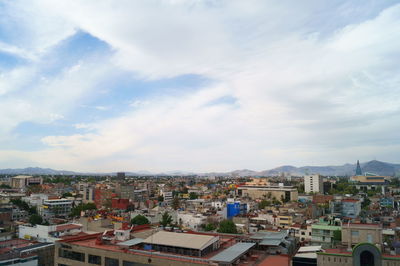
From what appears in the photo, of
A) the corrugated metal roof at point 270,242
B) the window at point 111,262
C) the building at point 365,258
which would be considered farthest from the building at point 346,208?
the window at point 111,262

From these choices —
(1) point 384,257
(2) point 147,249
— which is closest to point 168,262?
(2) point 147,249

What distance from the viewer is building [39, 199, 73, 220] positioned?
6812 cm

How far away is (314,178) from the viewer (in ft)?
413

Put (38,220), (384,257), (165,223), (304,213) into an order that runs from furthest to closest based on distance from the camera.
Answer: (304,213), (38,220), (165,223), (384,257)

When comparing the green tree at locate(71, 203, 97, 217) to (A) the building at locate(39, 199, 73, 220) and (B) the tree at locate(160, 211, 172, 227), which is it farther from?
(B) the tree at locate(160, 211, 172, 227)

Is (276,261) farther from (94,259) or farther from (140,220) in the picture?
(140,220)

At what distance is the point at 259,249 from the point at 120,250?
10.9m

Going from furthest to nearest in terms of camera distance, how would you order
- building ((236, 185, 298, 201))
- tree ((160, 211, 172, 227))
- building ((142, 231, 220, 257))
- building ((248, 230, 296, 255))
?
1. building ((236, 185, 298, 201))
2. tree ((160, 211, 172, 227))
3. building ((248, 230, 296, 255))
4. building ((142, 231, 220, 257))

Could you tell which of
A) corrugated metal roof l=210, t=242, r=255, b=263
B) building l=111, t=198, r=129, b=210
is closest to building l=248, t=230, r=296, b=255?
corrugated metal roof l=210, t=242, r=255, b=263

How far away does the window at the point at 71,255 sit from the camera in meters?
24.8

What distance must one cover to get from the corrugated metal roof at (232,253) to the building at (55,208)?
181 ft

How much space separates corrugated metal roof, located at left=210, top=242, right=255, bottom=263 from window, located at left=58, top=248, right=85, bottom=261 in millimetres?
11200

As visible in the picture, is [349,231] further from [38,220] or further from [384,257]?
[38,220]

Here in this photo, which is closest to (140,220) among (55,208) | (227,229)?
(227,229)
